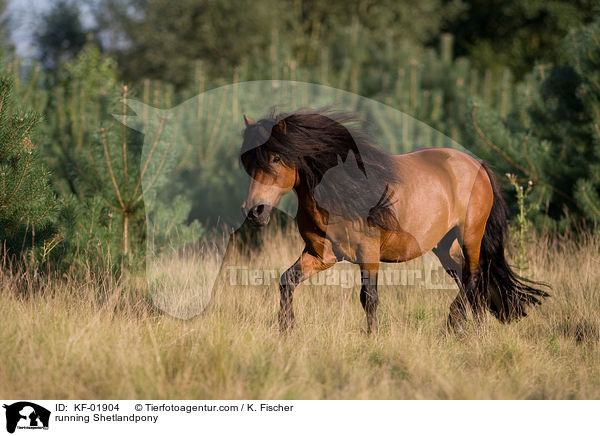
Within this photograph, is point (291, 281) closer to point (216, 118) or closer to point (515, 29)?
point (216, 118)

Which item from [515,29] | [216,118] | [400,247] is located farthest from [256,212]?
[515,29]

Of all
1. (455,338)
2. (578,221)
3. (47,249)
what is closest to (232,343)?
(455,338)

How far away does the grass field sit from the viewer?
2918 millimetres

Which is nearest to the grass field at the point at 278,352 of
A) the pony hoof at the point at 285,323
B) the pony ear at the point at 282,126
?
the pony hoof at the point at 285,323

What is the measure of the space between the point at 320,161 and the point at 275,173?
40 cm

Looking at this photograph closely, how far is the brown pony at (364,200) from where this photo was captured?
3.43 meters

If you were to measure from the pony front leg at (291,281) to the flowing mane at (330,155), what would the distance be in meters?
0.40

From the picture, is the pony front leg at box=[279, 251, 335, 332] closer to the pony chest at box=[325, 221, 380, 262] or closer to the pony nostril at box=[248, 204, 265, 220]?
the pony chest at box=[325, 221, 380, 262]

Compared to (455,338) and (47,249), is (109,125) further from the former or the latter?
(455,338)

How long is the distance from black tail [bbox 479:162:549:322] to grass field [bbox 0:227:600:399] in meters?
0.14

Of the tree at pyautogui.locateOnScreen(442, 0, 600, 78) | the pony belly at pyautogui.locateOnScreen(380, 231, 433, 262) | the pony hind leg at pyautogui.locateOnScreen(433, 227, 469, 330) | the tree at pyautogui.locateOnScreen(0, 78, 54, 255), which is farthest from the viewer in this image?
the tree at pyautogui.locateOnScreen(442, 0, 600, 78)

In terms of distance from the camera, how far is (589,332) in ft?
13.2
